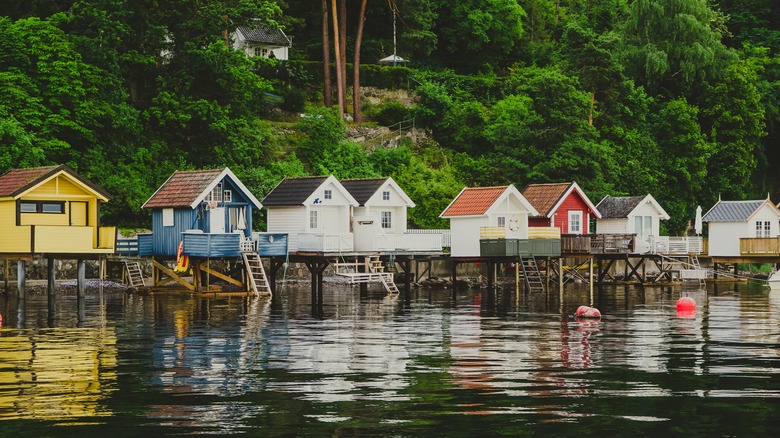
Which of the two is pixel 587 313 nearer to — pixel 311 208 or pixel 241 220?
pixel 311 208

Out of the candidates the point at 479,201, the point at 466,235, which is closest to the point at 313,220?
the point at 466,235

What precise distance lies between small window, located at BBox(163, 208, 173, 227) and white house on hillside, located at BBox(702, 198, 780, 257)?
116 feet

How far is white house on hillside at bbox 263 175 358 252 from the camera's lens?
61.6 m

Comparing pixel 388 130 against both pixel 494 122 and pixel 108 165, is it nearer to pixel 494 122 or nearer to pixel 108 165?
A: pixel 494 122

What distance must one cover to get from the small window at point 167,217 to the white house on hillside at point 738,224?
116 ft

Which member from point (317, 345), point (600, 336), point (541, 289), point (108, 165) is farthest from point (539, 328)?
point (108, 165)

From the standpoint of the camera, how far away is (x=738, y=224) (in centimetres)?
7769

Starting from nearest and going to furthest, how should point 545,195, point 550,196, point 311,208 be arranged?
1. point 311,208
2. point 550,196
3. point 545,195

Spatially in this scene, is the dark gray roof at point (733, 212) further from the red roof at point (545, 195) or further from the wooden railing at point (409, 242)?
the wooden railing at point (409, 242)

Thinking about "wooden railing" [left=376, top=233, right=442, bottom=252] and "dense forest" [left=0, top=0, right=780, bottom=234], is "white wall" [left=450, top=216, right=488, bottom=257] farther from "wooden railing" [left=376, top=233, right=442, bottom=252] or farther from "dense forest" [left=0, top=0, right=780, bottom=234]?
"dense forest" [left=0, top=0, right=780, bottom=234]

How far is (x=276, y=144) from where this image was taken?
78.7 m

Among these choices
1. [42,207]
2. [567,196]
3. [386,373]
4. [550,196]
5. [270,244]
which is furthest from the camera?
[567,196]

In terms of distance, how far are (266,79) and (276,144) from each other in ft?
28.3

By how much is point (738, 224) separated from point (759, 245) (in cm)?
271
